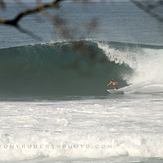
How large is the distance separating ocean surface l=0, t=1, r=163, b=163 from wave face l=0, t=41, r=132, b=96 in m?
0.04

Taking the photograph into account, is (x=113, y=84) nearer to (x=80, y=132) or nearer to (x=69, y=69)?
(x=69, y=69)

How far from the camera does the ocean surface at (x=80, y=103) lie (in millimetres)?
10031

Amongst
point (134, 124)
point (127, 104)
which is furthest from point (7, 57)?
point (134, 124)

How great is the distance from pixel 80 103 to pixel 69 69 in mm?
9136

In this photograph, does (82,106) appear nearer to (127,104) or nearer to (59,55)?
(127,104)

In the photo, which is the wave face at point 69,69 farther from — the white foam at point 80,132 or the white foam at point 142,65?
the white foam at point 80,132

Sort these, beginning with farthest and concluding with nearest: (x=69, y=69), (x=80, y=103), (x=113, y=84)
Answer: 1. (x=69, y=69)
2. (x=113, y=84)
3. (x=80, y=103)

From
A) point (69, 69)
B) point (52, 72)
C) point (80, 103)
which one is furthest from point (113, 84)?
A: point (80, 103)

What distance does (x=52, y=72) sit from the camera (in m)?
24.8

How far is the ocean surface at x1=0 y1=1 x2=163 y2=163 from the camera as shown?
32.9ft

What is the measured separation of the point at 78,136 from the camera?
36.5 ft

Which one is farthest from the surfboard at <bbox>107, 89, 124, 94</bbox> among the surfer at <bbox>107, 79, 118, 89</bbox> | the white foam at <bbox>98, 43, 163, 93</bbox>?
the surfer at <bbox>107, 79, 118, 89</bbox>

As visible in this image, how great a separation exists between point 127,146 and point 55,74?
1415 centimetres

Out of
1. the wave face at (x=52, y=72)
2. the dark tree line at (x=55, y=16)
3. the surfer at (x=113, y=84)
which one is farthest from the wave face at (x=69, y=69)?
the dark tree line at (x=55, y=16)
